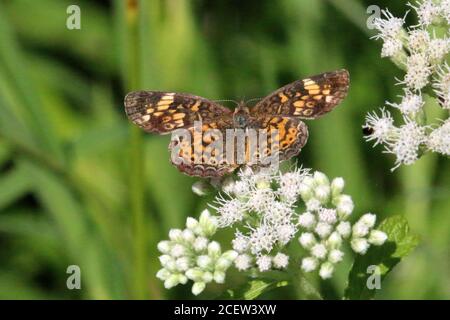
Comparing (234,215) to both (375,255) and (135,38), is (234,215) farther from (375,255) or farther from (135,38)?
(135,38)

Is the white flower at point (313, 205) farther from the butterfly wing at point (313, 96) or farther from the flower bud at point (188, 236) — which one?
the flower bud at point (188, 236)

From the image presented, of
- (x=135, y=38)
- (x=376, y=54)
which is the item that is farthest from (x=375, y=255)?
(x=376, y=54)

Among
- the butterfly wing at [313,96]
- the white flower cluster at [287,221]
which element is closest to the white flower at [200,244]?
the white flower cluster at [287,221]

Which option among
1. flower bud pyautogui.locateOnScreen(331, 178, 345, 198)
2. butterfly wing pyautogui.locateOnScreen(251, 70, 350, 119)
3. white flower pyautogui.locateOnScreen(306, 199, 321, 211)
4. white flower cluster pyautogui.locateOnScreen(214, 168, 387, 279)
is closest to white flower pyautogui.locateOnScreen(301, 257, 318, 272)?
white flower cluster pyautogui.locateOnScreen(214, 168, 387, 279)

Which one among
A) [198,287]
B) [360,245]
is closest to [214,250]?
[198,287]

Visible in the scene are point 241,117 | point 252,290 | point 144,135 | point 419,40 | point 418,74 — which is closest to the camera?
point 252,290

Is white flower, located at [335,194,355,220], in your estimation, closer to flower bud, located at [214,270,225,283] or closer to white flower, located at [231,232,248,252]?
white flower, located at [231,232,248,252]

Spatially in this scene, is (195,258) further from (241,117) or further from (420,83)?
(420,83)
